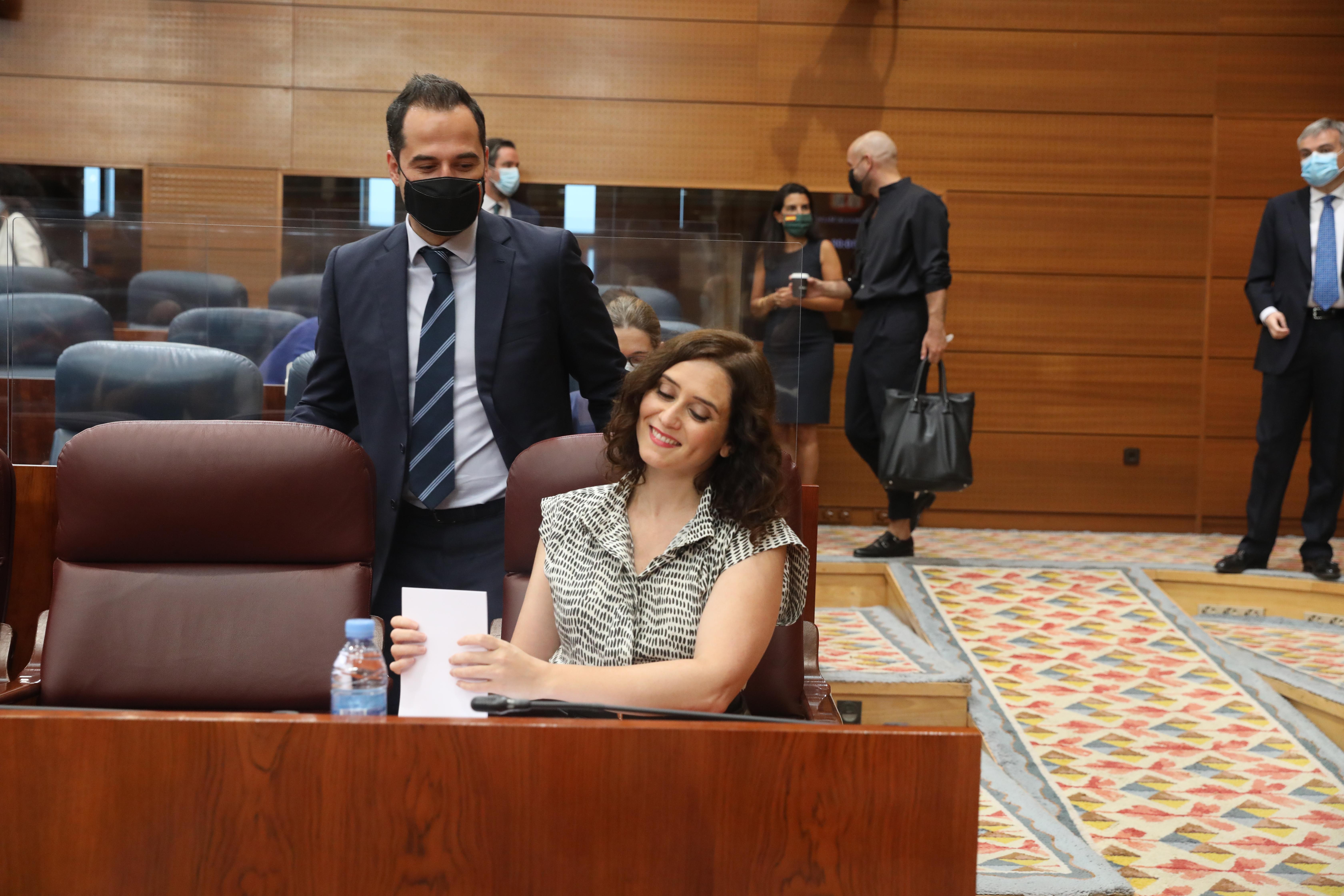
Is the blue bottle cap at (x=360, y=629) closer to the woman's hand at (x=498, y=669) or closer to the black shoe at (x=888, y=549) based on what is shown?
the woman's hand at (x=498, y=669)

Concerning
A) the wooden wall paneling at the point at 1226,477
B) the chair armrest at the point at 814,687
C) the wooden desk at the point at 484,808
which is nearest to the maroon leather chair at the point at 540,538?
the chair armrest at the point at 814,687

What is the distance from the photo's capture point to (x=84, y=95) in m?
5.33

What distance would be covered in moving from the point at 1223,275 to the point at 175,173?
4.94m

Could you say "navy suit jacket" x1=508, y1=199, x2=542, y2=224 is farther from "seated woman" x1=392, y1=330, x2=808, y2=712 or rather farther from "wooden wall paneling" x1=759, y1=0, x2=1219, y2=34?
"seated woman" x1=392, y1=330, x2=808, y2=712

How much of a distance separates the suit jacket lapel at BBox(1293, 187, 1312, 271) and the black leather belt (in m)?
3.48

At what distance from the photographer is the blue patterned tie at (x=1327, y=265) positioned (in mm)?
4121

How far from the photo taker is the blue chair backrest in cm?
331

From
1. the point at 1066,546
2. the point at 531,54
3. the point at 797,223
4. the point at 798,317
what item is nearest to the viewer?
the point at 798,317

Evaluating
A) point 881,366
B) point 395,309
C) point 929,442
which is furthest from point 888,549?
point 395,309

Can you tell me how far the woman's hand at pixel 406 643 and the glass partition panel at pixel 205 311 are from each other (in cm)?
199

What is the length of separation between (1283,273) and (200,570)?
13.0 feet

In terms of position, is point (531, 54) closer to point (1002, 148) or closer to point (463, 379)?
point (1002, 148)

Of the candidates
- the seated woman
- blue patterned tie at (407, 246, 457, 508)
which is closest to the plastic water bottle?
the seated woman

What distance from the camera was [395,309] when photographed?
1940 mm
